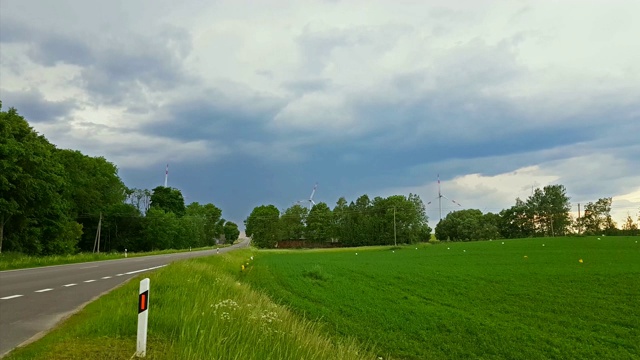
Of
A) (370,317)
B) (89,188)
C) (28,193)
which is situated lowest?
(370,317)

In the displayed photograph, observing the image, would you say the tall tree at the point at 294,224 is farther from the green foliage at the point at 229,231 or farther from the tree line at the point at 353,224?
the green foliage at the point at 229,231

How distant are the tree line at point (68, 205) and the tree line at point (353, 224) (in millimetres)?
21343

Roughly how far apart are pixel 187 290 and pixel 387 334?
5562 mm

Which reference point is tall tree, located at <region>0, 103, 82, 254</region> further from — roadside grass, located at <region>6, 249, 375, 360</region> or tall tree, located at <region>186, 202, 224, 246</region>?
tall tree, located at <region>186, 202, 224, 246</region>

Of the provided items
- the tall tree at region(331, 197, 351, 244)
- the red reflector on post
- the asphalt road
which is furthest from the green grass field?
the tall tree at region(331, 197, 351, 244)

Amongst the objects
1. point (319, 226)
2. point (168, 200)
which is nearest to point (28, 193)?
point (168, 200)

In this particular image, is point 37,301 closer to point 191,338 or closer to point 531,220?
point 191,338

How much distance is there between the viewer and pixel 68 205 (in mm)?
59812

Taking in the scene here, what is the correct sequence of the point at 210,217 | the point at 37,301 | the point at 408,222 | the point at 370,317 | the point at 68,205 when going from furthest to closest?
the point at 210,217 < the point at 408,222 < the point at 68,205 < the point at 370,317 < the point at 37,301

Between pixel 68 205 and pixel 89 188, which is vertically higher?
pixel 89 188

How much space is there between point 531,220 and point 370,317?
452 feet

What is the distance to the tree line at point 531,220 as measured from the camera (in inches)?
5207

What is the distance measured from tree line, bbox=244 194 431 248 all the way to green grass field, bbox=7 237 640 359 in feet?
338

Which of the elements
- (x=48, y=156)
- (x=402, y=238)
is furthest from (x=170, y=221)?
(x=402, y=238)
